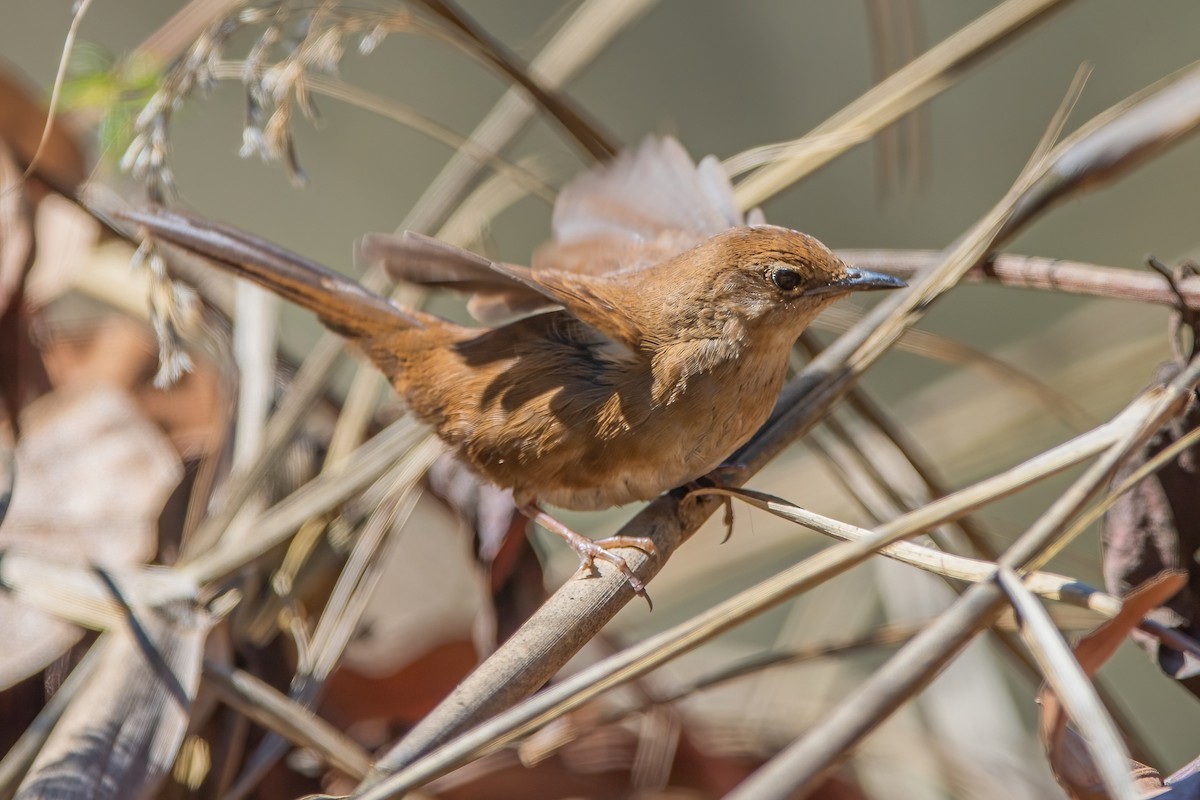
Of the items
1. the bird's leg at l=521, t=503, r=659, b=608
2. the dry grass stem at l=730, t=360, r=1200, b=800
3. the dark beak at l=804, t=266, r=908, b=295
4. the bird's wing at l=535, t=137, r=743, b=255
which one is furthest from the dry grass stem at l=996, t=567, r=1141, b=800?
the bird's wing at l=535, t=137, r=743, b=255

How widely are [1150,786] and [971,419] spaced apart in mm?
1653

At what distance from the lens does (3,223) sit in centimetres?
247

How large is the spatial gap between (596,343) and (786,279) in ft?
1.27

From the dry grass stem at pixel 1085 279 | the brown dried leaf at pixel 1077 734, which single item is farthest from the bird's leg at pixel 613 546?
the dry grass stem at pixel 1085 279

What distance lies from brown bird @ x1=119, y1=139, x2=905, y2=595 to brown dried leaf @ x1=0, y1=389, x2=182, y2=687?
16.7 inches

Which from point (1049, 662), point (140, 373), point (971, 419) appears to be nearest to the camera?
point (1049, 662)

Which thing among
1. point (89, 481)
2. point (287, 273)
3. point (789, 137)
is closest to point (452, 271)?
point (287, 273)

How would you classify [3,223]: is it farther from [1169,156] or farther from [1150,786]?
[1169,156]

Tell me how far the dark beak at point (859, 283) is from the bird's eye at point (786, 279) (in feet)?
0.09

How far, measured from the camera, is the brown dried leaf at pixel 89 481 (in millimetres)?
2109

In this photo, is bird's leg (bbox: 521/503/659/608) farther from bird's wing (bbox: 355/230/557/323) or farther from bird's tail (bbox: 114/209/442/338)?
bird's tail (bbox: 114/209/442/338)

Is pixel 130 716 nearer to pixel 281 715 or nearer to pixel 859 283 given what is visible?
pixel 281 715

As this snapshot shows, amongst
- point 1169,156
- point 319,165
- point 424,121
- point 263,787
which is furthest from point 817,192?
point 263,787

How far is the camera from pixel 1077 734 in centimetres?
141
